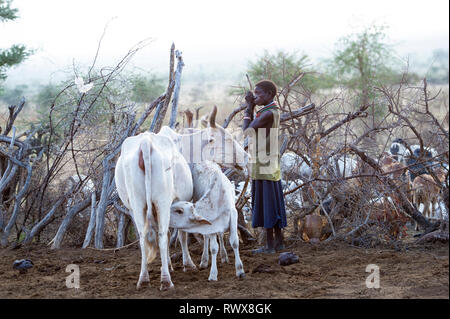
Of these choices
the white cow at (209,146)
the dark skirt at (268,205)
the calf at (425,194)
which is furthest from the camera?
the calf at (425,194)

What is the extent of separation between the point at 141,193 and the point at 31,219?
3.60 meters

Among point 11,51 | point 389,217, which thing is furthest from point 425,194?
point 11,51

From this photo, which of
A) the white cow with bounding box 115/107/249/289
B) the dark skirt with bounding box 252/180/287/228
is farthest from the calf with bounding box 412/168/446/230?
the white cow with bounding box 115/107/249/289

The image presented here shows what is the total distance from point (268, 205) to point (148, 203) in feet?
5.84

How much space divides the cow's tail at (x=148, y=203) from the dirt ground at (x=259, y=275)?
370 mm

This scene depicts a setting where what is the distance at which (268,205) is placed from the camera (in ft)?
20.1

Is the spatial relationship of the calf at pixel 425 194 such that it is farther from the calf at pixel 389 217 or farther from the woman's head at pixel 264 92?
the woman's head at pixel 264 92

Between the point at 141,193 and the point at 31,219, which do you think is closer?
the point at 141,193

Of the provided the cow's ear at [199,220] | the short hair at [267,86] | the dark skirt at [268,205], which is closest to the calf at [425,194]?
the dark skirt at [268,205]

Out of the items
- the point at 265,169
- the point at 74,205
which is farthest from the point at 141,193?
the point at 74,205

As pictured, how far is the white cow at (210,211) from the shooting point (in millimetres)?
5152

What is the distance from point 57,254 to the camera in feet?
21.8
